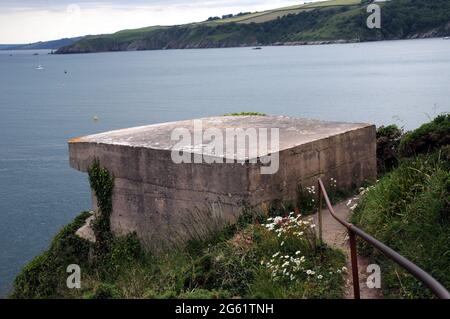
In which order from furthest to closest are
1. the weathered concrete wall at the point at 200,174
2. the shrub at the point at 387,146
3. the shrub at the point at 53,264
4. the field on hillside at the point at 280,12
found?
the field on hillside at the point at 280,12 → the shrub at the point at 387,146 → the shrub at the point at 53,264 → the weathered concrete wall at the point at 200,174

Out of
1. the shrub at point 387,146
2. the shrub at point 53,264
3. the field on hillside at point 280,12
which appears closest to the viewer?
the shrub at point 53,264

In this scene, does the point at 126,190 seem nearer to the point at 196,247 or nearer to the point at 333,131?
the point at 196,247

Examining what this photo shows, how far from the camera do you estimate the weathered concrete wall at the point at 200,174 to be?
8461mm

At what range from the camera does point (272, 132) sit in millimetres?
10117

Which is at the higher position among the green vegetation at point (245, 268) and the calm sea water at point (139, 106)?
the green vegetation at point (245, 268)

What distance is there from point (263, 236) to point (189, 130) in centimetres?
413

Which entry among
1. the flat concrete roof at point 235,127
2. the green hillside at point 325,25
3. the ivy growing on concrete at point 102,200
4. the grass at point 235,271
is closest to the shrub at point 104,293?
the grass at point 235,271

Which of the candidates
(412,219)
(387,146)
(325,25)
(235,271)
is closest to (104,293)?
(235,271)

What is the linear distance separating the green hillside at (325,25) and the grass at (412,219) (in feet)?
393

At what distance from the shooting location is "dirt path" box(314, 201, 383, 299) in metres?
5.70

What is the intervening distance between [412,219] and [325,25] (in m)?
143

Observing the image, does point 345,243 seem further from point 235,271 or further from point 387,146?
point 387,146

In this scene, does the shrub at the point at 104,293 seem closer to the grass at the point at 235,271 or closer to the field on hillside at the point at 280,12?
the grass at the point at 235,271

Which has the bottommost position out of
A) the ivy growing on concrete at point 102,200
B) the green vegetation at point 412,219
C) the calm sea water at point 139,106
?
the calm sea water at point 139,106
